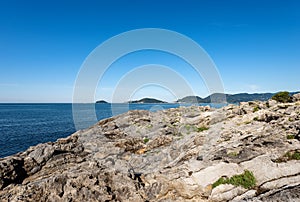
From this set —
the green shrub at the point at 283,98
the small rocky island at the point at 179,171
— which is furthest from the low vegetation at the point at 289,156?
the green shrub at the point at 283,98

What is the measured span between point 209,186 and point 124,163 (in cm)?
1080

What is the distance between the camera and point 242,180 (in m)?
Answer: 13.7

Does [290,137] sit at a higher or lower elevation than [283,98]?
lower

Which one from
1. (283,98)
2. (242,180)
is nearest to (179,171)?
(242,180)

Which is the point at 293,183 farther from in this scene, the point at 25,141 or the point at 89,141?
the point at 25,141

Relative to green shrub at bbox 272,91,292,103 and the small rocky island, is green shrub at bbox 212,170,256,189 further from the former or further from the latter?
green shrub at bbox 272,91,292,103

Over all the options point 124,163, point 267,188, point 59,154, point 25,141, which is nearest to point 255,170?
point 267,188

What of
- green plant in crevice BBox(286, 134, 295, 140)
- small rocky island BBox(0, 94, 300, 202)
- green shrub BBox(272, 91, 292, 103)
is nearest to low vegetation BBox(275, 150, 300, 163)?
small rocky island BBox(0, 94, 300, 202)

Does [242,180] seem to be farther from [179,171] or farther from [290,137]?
[290,137]

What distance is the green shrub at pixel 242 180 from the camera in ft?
43.9

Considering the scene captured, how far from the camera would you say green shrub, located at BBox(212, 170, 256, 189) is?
1337 centimetres

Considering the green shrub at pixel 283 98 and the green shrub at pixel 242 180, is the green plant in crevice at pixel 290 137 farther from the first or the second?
the green shrub at pixel 283 98

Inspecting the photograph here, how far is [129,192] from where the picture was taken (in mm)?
15875

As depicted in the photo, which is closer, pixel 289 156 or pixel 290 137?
pixel 289 156
